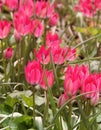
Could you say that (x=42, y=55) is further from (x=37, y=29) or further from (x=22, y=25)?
(x=37, y=29)

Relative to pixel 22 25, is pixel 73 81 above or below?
below

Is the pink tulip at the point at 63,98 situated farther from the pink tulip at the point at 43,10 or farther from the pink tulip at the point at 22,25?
the pink tulip at the point at 43,10

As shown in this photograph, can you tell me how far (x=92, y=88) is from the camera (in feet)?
5.01

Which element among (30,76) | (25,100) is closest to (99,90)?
(30,76)

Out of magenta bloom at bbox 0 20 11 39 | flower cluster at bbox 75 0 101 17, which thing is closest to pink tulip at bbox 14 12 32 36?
magenta bloom at bbox 0 20 11 39

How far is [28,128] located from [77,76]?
49cm

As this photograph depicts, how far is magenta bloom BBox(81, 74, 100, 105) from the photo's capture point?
1521mm

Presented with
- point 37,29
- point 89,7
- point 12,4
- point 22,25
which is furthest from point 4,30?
point 89,7

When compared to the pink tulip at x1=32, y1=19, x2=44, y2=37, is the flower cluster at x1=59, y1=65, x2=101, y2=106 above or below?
below

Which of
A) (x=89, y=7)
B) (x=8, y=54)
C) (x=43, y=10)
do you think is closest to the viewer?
(x=8, y=54)

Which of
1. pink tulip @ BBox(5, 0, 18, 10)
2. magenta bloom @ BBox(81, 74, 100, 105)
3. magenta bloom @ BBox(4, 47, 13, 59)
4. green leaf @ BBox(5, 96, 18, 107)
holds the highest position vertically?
pink tulip @ BBox(5, 0, 18, 10)

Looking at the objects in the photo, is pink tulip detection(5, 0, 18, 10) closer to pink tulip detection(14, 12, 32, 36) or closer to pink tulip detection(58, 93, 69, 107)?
pink tulip detection(14, 12, 32, 36)

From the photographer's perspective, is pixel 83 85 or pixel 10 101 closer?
pixel 83 85

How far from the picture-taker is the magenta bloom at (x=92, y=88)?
1.52 m
